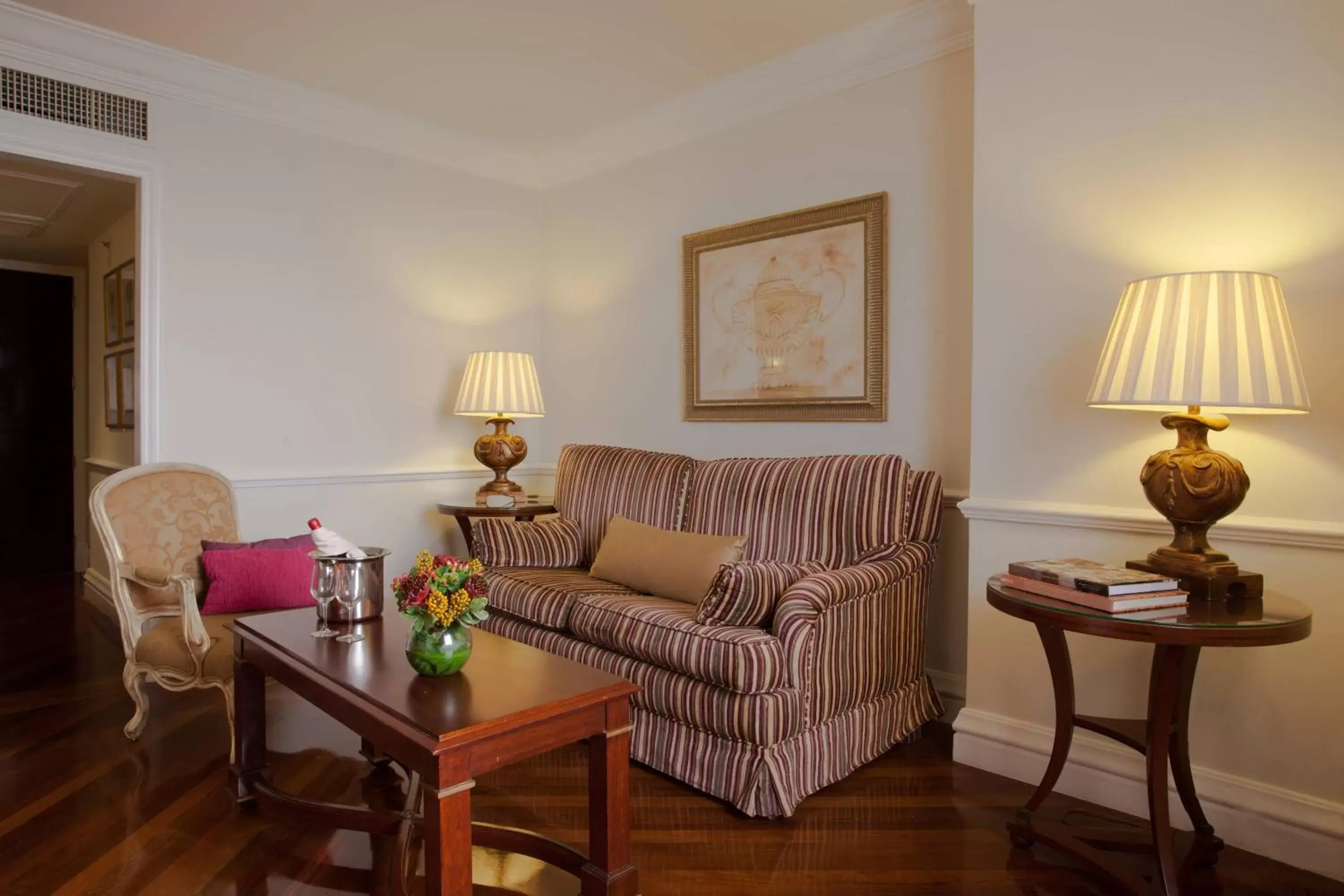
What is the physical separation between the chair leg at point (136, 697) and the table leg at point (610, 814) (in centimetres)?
187

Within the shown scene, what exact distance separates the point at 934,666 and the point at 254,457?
10.2 feet

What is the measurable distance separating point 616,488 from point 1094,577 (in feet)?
6.99

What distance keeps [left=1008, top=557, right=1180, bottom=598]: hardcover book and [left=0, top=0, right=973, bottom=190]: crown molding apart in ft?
6.56

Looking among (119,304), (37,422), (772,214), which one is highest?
(772,214)

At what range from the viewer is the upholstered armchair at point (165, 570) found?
2.57 meters

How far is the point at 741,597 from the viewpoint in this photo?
2396 millimetres

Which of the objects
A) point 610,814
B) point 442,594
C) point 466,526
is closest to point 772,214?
point 466,526

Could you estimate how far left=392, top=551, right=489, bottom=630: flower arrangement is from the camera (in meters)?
1.79

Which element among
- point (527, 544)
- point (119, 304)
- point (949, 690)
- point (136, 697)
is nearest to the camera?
point (136, 697)

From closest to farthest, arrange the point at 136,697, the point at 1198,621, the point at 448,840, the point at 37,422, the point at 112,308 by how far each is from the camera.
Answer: the point at 448,840 → the point at 1198,621 → the point at 136,697 → the point at 112,308 → the point at 37,422

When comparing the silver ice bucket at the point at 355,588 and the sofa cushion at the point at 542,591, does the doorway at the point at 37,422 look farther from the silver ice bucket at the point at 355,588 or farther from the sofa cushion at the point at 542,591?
the silver ice bucket at the point at 355,588

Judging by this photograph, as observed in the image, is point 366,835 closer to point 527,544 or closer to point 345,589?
point 345,589

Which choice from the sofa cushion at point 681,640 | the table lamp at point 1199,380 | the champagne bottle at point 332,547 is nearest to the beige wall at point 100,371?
the champagne bottle at point 332,547

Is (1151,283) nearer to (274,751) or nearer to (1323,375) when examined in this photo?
(1323,375)
